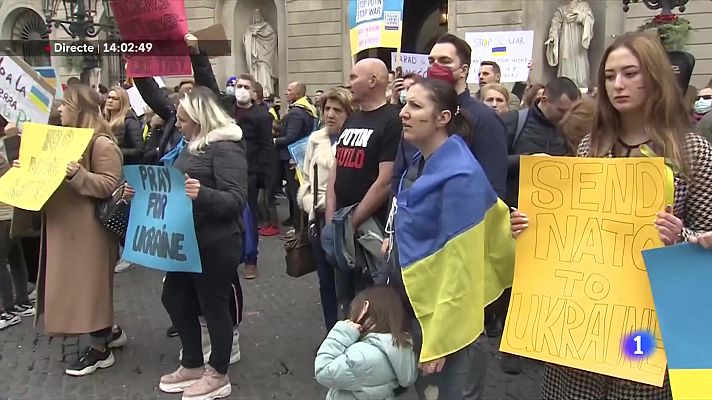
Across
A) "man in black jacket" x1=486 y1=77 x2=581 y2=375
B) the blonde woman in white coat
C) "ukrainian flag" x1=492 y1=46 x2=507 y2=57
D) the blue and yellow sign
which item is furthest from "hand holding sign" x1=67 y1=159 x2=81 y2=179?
"ukrainian flag" x1=492 y1=46 x2=507 y2=57

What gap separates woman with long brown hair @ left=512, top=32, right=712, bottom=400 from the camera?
6.96 feet

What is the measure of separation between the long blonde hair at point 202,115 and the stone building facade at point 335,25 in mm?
10936

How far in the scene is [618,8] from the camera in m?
15.5

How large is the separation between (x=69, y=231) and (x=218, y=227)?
3.95 feet

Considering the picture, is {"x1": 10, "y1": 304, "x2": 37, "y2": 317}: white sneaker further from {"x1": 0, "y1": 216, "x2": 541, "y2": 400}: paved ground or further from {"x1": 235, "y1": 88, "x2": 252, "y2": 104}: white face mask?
{"x1": 235, "y1": 88, "x2": 252, "y2": 104}: white face mask

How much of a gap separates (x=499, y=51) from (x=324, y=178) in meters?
4.72

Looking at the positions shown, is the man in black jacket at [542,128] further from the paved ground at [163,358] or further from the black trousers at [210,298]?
the black trousers at [210,298]

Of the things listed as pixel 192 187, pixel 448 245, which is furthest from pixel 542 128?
pixel 448 245

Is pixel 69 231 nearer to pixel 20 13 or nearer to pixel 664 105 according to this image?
pixel 664 105

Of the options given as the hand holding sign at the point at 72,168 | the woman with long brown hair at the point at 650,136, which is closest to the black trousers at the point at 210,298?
the hand holding sign at the point at 72,168

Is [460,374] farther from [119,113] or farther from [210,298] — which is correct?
[119,113]

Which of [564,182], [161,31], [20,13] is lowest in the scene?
[564,182]

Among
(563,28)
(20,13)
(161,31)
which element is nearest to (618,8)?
(563,28)

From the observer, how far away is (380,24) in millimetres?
6402
